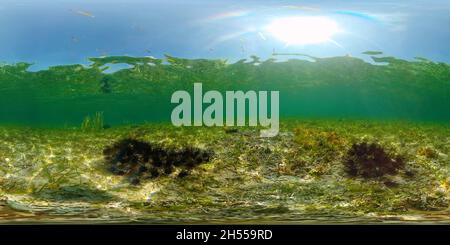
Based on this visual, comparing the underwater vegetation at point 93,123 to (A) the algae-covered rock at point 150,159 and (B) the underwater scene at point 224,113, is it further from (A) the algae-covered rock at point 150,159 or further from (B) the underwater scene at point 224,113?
(A) the algae-covered rock at point 150,159

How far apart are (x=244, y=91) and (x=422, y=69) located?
2448 millimetres

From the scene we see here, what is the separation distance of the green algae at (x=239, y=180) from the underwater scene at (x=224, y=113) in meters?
0.02

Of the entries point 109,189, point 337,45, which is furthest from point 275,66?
point 109,189

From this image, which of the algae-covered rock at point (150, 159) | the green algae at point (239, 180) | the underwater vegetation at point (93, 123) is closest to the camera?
the green algae at point (239, 180)

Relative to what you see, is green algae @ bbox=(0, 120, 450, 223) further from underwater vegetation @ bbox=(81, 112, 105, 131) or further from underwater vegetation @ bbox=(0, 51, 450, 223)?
underwater vegetation @ bbox=(81, 112, 105, 131)

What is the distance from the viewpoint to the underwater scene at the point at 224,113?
6.69 meters

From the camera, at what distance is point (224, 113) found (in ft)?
23.7

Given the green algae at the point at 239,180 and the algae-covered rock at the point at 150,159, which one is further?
the algae-covered rock at the point at 150,159

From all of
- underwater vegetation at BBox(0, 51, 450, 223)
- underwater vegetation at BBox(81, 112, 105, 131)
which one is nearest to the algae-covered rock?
underwater vegetation at BBox(0, 51, 450, 223)

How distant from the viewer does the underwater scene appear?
669cm

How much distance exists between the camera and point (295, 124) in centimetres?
739

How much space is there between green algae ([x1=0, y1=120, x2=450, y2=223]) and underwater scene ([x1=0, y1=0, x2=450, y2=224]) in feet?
0.05

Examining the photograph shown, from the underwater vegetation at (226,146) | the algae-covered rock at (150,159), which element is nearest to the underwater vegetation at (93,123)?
the underwater vegetation at (226,146)

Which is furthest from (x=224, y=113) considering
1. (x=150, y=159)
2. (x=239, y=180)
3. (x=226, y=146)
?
(x=150, y=159)
